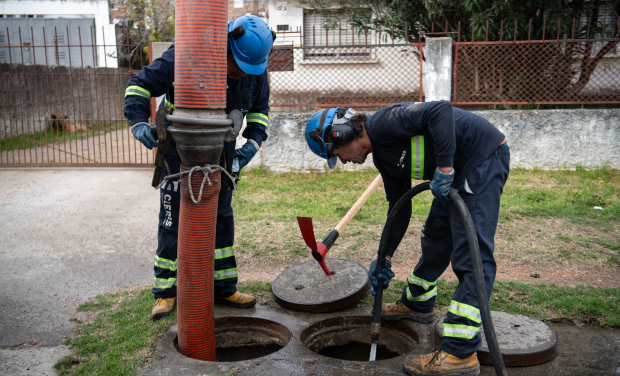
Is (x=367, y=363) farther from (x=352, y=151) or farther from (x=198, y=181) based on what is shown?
(x=198, y=181)

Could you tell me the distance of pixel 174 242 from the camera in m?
3.44

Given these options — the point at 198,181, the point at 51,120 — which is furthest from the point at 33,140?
the point at 198,181

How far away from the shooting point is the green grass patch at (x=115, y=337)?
275 centimetres

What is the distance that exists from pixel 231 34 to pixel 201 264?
1.42 m

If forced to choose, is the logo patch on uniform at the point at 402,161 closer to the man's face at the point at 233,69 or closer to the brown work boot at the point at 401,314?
the brown work boot at the point at 401,314

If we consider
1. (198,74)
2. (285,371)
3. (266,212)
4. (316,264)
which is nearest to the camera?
(198,74)

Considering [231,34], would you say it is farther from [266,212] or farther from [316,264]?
[266,212]

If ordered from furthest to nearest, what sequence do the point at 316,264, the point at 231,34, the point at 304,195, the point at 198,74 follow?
the point at 304,195
the point at 316,264
the point at 231,34
the point at 198,74

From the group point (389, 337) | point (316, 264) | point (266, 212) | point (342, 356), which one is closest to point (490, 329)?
point (389, 337)

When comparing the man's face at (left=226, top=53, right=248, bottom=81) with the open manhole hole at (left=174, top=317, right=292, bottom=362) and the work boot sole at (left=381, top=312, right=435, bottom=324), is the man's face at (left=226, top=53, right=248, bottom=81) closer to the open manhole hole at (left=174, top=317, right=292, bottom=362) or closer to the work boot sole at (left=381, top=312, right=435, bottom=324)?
the open manhole hole at (left=174, top=317, right=292, bottom=362)

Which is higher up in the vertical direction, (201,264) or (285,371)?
(201,264)

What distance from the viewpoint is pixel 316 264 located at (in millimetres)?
4035

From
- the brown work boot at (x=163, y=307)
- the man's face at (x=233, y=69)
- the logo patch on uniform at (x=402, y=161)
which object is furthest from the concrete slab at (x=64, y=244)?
the logo patch on uniform at (x=402, y=161)

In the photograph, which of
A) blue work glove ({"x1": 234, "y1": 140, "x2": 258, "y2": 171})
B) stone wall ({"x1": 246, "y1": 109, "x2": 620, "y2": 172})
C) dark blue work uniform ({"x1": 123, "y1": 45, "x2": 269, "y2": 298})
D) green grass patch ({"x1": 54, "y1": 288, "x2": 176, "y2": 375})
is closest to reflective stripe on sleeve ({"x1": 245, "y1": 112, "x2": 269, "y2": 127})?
dark blue work uniform ({"x1": 123, "y1": 45, "x2": 269, "y2": 298})
